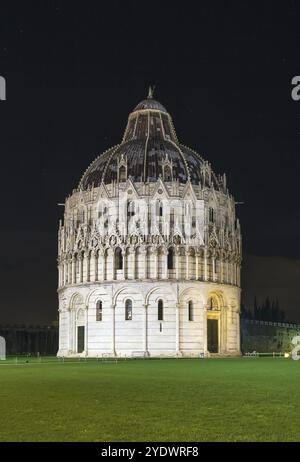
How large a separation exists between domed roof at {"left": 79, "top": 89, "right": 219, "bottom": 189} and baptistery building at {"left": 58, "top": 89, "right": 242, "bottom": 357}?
186 millimetres

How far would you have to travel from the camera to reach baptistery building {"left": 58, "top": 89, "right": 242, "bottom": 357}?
88312mm

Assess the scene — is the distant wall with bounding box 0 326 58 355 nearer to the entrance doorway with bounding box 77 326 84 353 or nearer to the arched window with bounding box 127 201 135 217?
the entrance doorway with bounding box 77 326 84 353

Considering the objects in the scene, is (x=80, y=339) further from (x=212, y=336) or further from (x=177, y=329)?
(x=212, y=336)

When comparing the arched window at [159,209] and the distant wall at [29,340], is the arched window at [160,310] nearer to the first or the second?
the arched window at [159,209]

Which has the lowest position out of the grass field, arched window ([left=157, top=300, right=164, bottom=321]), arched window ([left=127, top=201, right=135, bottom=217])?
the grass field

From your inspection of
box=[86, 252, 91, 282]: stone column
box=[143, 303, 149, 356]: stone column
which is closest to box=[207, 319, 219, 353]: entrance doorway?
box=[143, 303, 149, 356]: stone column

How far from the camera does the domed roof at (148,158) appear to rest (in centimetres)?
9231

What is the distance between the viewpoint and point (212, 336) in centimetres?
9294

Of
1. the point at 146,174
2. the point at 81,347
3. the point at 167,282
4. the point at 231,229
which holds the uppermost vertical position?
the point at 146,174

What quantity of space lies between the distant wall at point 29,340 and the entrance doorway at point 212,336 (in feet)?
109

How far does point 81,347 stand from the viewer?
94375 mm

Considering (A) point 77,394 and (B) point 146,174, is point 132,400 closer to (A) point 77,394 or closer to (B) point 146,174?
(A) point 77,394
